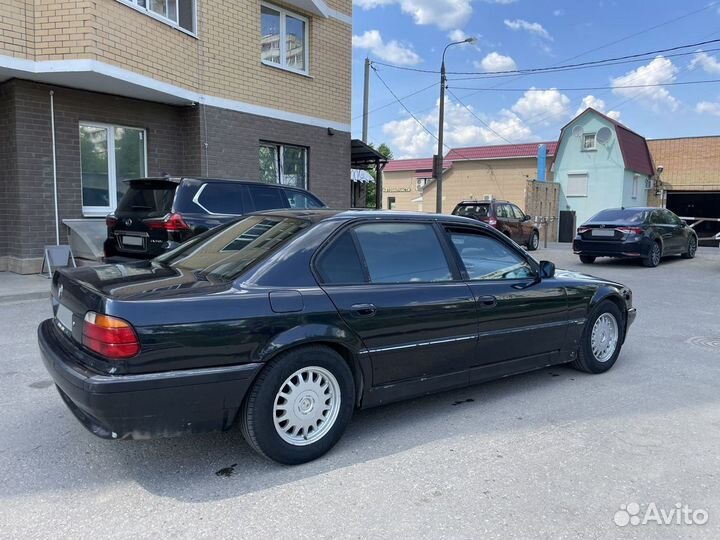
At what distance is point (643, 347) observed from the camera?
602cm

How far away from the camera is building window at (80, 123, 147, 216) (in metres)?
10.3

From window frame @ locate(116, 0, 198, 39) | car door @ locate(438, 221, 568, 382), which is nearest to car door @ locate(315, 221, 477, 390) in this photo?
car door @ locate(438, 221, 568, 382)

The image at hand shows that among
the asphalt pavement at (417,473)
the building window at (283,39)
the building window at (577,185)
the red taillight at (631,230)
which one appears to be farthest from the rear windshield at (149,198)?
the building window at (577,185)

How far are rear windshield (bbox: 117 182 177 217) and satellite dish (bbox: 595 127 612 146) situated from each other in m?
25.2

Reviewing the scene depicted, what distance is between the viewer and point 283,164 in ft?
43.4

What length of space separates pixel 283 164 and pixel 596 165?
786 inches

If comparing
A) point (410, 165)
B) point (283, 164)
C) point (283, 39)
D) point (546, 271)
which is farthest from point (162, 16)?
point (410, 165)

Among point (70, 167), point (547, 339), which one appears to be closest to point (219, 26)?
point (70, 167)

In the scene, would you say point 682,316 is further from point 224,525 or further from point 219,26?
point 219,26

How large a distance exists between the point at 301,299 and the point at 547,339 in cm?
229

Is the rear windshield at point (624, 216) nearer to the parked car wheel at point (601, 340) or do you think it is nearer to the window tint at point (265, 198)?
the window tint at point (265, 198)

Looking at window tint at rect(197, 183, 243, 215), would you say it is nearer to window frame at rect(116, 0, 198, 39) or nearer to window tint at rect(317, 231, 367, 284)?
window frame at rect(116, 0, 198, 39)

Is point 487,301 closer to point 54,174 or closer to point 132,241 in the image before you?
point 132,241

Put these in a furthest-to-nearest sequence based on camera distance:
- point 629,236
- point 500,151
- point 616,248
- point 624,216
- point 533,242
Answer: point 500,151 → point 533,242 → point 624,216 → point 616,248 → point 629,236
